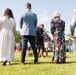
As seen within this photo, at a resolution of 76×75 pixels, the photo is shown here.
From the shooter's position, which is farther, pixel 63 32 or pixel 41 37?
pixel 41 37

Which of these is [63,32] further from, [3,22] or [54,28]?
[3,22]

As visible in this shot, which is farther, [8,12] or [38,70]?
[8,12]

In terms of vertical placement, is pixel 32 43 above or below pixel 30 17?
below

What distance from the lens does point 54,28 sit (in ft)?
35.5

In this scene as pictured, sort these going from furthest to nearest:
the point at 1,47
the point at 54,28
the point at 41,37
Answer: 1. the point at 41,37
2. the point at 54,28
3. the point at 1,47

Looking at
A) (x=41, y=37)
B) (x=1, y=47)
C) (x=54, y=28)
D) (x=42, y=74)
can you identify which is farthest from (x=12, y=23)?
(x=41, y=37)

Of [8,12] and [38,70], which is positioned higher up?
[8,12]

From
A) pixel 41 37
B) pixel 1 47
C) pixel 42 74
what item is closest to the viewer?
pixel 42 74

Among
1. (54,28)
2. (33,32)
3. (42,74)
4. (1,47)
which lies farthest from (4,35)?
(42,74)

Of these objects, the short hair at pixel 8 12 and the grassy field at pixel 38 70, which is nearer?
the grassy field at pixel 38 70

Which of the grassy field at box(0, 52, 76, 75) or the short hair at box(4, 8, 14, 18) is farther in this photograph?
the short hair at box(4, 8, 14, 18)

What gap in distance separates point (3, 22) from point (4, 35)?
0.48m

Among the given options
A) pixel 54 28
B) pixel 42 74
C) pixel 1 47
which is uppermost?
pixel 54 28

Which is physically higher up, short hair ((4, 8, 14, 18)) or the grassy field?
short hair ((4, 8, 14, 18))
